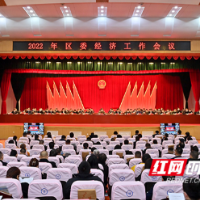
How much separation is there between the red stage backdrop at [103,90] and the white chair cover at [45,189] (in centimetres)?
1493

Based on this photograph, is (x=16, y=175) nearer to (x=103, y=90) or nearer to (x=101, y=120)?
(x=101, y=120)

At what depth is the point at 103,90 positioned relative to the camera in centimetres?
1761

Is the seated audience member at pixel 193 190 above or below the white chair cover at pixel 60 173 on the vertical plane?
above

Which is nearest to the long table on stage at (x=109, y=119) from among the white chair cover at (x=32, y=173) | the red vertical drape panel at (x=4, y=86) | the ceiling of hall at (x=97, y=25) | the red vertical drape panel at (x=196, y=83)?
the red vertical drape panel at (x=4, y=86)

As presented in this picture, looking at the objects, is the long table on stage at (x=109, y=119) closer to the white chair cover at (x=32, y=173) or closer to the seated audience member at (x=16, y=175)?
the white chair cover at (x=32, y=173)

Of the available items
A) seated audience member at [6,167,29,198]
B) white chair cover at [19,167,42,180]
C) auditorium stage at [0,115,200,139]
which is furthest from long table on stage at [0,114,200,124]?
seated audience member at [6,167,29,198]

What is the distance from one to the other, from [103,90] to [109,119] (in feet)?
18.8

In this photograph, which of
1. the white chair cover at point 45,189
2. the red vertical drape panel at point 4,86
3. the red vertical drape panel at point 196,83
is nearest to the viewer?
the white chair cover at point 45,189

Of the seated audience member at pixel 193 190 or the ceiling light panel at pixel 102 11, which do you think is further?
the ceiling light panel at pixel 102 11

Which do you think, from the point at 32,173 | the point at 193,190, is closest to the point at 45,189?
the point at 32,173

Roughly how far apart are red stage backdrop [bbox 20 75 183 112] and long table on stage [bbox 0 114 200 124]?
5.20 meters

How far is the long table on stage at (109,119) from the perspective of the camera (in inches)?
475

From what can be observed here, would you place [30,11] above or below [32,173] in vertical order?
above

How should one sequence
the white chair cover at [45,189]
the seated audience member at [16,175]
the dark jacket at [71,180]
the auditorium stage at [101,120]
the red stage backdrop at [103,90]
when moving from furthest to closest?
the red stage backdrop at [103,90]
the auditorium stage at [101,120]
the seated audience member at [16,175]
the dark jacket at [71,180]
the white chair cover at [45,189]
